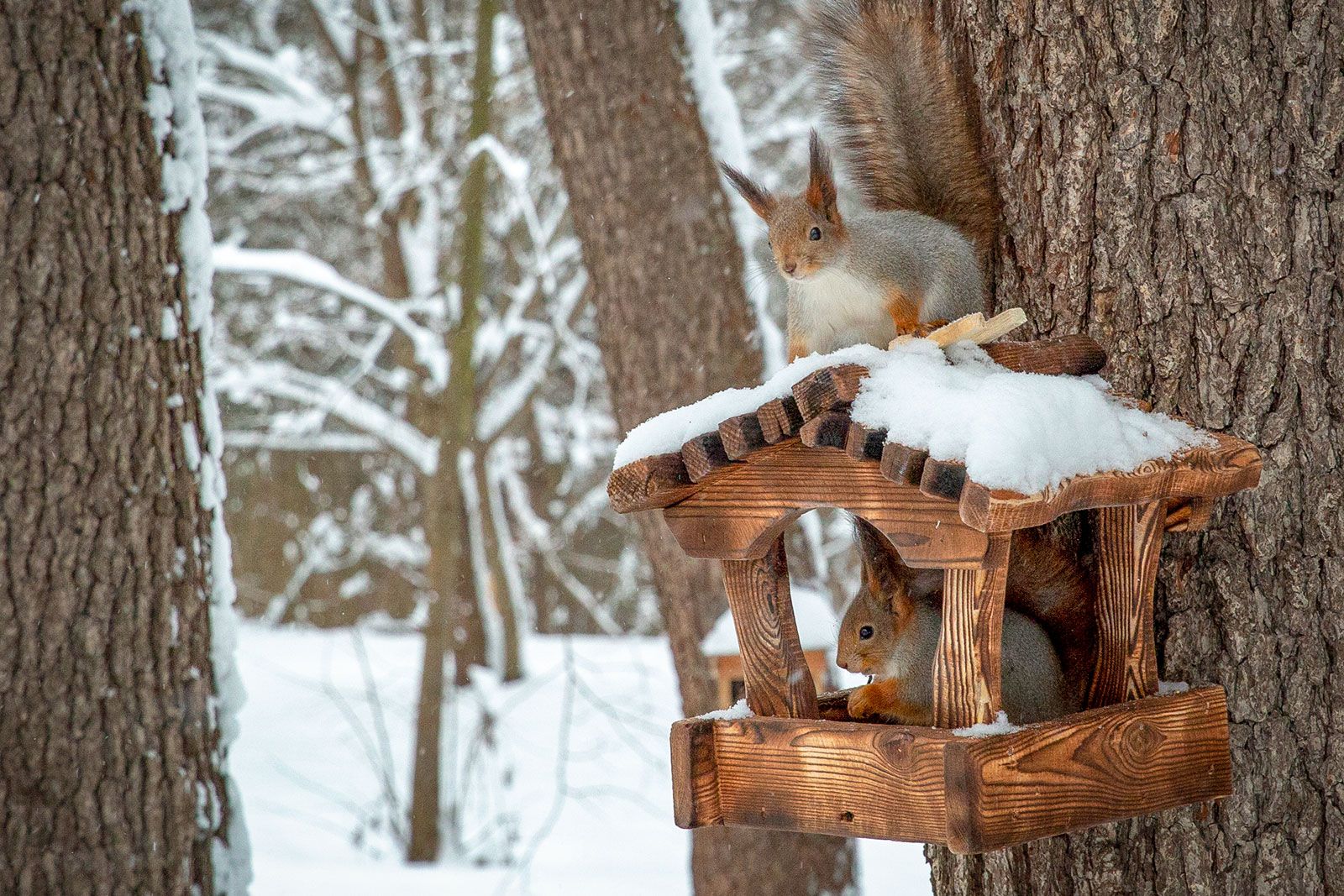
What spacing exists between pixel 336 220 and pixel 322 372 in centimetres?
94

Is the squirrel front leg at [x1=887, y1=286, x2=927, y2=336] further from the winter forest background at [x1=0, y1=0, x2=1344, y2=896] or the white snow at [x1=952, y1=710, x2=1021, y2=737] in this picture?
the white snow at [x1=952, y1=710, x2=1021, y2=737]

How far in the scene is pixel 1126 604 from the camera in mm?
1446

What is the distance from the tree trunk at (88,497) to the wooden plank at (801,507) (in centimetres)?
127

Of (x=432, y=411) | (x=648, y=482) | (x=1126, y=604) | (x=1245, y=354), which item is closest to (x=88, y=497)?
(x=648, y=482)

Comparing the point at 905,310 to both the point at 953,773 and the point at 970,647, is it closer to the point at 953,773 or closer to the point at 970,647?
the point at 970,647

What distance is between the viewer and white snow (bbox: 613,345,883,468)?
51.1 inches

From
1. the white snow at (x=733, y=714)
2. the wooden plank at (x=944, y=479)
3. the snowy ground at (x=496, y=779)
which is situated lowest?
the snowy ground at (x=496, y=779)

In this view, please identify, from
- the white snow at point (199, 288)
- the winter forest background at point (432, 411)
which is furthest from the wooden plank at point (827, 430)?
the winter forest background at point (432, 411)

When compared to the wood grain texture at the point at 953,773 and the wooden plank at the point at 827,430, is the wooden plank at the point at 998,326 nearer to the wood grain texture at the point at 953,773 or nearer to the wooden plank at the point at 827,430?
the wooden plank at the point at 827,430

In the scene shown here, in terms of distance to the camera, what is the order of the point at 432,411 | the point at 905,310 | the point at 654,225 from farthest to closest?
the point at 432,411, the point at 654,225, the point at 905,310

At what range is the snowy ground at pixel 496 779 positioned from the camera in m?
4.77

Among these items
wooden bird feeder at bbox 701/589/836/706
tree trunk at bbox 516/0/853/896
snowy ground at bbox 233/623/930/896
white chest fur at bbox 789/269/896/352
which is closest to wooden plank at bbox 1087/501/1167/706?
white chest fur at bbox 789/269/896/352

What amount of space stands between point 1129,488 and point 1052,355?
0.79ft

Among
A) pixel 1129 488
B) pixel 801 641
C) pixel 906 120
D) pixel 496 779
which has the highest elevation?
pixel 906 120
